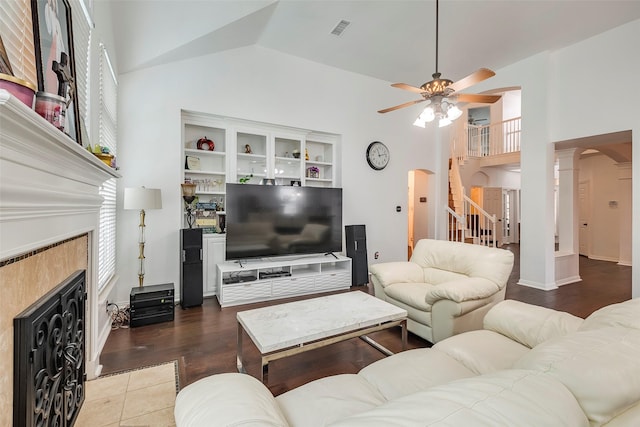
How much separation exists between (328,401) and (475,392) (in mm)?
756

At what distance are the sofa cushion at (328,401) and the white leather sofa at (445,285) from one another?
127 cm

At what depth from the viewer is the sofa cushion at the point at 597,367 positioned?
767 mm

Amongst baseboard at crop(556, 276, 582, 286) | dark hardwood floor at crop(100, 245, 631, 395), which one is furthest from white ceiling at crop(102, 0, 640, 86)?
baseboard at crop(556, 276, 582, 286)

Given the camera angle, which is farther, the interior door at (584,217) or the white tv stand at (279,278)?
the interior door at (584,217)

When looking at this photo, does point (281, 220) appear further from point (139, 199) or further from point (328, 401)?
point (328, 401)

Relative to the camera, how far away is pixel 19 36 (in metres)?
1.25

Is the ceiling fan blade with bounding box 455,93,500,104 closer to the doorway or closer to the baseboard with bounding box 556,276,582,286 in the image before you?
the doorway

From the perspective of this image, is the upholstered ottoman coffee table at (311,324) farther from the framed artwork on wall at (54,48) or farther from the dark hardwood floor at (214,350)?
the framed artwork on wall at (54,48)

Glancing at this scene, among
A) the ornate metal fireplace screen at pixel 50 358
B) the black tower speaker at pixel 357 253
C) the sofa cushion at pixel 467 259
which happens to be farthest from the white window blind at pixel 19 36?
the black tower speaker at pixel 357 253

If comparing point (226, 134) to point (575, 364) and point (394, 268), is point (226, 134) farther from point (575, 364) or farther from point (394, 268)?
point (575, 364)

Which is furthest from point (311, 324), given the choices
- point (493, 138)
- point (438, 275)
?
point (493, 138)

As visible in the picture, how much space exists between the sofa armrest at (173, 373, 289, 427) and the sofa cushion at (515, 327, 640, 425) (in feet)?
2.63

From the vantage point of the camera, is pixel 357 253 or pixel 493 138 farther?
pixel 493 138

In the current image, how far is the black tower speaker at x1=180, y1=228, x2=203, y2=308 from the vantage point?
360 centimetres
